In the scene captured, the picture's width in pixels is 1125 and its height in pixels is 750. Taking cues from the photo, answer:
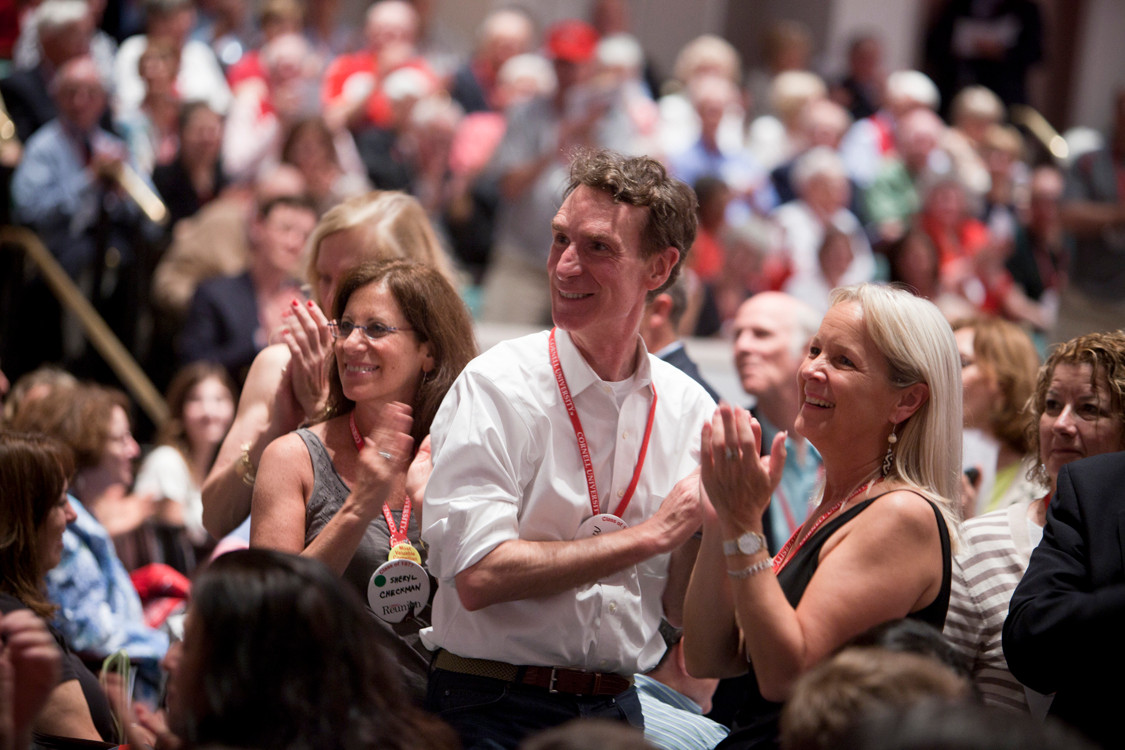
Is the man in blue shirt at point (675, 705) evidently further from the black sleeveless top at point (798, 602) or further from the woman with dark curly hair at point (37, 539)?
the woman with dark curly hair at point (37, 539)

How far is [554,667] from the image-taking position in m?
2.47

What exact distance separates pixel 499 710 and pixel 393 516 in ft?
2.01

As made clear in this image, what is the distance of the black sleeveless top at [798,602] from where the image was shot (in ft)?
7.73

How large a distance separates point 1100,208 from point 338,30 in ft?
18.4

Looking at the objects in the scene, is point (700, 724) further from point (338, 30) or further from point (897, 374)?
point (338, 30)

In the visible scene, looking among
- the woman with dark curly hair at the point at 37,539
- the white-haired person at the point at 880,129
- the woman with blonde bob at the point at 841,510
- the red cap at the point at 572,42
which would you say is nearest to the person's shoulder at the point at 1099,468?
the woman with blonde bob at the point at 841,510

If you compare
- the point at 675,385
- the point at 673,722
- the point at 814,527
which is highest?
the point at 675,385

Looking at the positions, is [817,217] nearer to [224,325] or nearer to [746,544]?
[224,325]

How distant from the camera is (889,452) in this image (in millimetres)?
2525

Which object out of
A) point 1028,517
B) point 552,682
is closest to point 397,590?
point 552,682

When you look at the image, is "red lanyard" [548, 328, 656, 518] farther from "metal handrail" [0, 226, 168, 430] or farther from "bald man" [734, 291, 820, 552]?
"metal handrail" [0, 226, 168, 430]

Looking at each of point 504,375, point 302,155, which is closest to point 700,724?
point 504,375

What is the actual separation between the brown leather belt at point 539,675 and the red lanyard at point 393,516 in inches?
16.0

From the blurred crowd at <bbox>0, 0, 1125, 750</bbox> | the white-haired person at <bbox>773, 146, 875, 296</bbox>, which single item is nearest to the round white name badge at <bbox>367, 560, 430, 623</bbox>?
the blurred crowd at <bbox>0, 0, 1125, 750</bbox>
